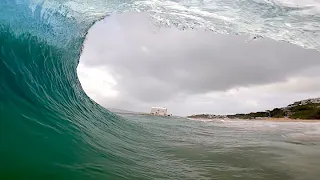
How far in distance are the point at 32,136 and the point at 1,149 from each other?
2.08 feet

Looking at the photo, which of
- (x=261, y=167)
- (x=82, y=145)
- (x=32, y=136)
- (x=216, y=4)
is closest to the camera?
(x=32, y=136)

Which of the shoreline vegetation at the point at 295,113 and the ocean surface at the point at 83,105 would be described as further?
the shoreline vegetation at the point at 295,113

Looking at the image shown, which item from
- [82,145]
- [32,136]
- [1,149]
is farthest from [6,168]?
[82,145]

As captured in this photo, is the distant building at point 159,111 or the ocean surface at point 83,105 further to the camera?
the distant building at point 159,111

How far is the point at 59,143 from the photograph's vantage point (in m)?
5.35

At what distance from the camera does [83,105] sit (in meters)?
9.35

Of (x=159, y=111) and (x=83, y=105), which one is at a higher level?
(x=159, y=111)

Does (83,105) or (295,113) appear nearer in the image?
(83,105)

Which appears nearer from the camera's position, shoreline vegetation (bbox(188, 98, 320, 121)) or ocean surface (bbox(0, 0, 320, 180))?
ocean surface (bbox(0, 0, 320, 180))

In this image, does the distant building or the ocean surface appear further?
the distant building

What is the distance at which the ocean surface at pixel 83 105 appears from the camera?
4910mm

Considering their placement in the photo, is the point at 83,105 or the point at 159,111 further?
the point at 159,111

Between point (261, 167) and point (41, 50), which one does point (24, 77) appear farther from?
point (261, 167)

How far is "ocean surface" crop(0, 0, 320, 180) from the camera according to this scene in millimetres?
4910
